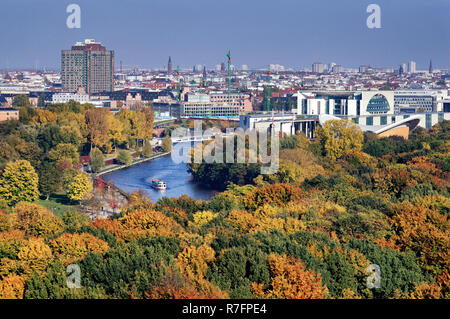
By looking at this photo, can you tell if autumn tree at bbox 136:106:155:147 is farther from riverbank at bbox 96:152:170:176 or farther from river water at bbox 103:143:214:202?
river water at bbox 103:143:214:202

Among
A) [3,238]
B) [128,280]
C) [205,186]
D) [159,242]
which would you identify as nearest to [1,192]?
[205,186]

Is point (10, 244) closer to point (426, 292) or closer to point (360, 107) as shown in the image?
point (426, 292)

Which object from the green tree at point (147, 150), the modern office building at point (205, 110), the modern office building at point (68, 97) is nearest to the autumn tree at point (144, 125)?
the green tree at point (147, 150)

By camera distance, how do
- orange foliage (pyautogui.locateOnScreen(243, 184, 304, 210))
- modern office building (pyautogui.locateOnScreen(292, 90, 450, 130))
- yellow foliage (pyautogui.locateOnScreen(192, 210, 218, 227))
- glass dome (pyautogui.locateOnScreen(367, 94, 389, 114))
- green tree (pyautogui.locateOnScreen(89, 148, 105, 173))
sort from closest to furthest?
yellow foliage (pyautogui.locateOnScreen(192, 210, 218, 227)) → orange foliage (pyautogui.locateOnScreen(243, 184, 304, 210)) → green tree (pyautogui.locateOnScreen(89, 148, 105, 173)) → modern office building (pyautogui.locateOnScreen(292, 90, 450, 130)) → glass dome (pyautogui.locateOnScreen(367, 94, 389, 114))

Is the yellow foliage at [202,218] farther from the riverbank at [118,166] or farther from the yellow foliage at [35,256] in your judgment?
the riverbank at [118,166]

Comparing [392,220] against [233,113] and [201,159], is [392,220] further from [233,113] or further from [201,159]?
[233,113]

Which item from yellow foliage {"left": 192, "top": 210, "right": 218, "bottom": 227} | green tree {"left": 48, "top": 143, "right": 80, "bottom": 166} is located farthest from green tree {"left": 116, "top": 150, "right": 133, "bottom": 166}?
yellow foliage {"left": 192, "top": 210, "right": 218, "bottom": 227}
